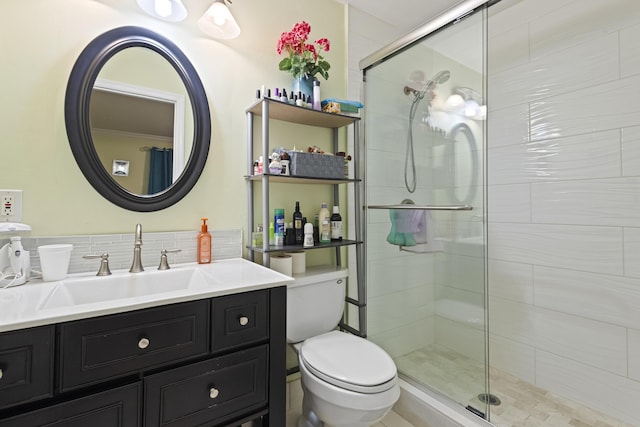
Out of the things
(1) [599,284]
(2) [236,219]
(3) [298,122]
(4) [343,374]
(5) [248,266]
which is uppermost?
(3) [298,122]

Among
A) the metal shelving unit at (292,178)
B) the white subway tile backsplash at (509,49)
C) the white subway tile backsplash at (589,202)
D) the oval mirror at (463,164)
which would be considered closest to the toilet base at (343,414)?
the metal shelving unit at (292,178)

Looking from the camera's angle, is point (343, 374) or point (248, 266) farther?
point (248, 266)

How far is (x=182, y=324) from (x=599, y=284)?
2098 millimetres

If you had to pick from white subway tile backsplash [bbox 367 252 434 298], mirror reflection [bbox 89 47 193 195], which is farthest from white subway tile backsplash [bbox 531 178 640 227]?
mirror reflection [bbox 89 47 193 195]

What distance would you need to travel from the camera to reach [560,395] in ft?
5.79

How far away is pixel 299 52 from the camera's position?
1.62 metres

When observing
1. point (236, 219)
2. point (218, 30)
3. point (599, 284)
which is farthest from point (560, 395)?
point (218, 30)

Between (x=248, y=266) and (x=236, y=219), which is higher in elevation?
(x=236, y=219)

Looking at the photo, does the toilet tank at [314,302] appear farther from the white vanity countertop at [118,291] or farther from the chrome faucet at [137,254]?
the chrome faucet at [137,254]

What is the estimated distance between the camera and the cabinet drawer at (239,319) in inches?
39.9

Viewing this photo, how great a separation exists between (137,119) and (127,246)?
22.3 inches

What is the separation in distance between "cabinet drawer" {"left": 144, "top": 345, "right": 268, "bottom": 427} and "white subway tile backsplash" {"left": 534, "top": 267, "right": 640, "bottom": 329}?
1771 millimetres

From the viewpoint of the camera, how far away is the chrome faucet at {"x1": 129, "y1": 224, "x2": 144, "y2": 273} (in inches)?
49.3

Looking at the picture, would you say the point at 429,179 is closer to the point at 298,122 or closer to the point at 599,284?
the point at 298,122
